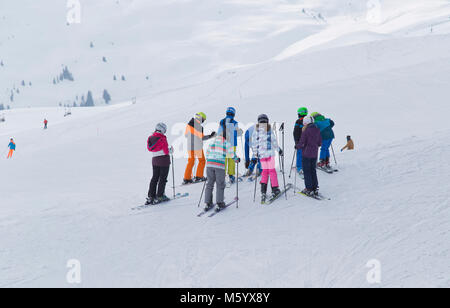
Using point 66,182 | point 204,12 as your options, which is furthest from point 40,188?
point 204,12

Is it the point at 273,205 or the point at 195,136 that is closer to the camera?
the point at 273,205

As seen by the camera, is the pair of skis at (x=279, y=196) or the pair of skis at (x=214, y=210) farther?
the pair of skis at (x=279, y=196)

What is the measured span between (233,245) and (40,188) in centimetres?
871

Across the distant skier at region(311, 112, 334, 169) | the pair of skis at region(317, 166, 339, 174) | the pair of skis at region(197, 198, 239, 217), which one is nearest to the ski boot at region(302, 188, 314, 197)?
the pair of skis at region(197, 198, 239, 217)

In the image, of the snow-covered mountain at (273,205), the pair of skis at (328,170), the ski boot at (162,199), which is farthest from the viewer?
the pair of skis at (328,170)

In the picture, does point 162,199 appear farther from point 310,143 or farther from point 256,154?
point 310,143

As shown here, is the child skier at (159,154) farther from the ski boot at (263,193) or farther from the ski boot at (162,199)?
the ski boot at (263,193)

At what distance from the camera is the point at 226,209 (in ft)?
23.2

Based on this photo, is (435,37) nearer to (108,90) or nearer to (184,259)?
(184,259)

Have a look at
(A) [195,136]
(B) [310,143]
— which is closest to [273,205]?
(B) [310,143]

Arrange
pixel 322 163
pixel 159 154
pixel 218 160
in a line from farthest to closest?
pixel 322 163 < pixel 159 154 < pixel 218 160

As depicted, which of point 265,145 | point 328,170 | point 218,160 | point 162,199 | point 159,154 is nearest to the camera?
point 218,160

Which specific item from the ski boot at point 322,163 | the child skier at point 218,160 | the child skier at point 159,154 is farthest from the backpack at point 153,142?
the ski boot at point 322,163

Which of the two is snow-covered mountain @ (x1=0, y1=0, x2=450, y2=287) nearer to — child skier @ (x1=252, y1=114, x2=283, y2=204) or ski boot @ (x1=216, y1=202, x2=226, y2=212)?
ski boot @ (x1=216, y1=202, x2=226, y2=212)
